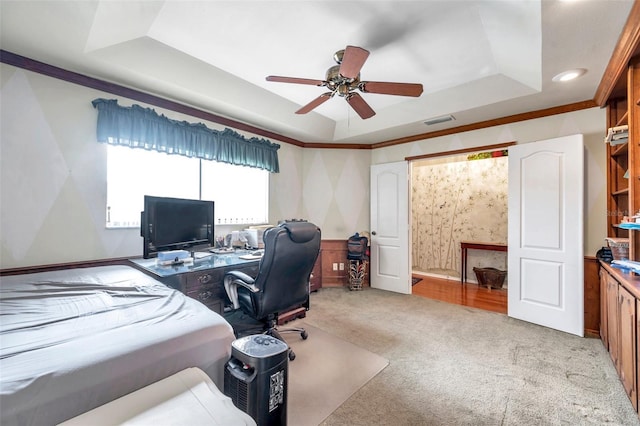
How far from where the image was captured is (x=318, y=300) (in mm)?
3723

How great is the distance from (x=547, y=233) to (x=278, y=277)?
293 cm

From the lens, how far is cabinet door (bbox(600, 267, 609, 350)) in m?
2.34

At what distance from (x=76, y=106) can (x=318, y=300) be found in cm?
332

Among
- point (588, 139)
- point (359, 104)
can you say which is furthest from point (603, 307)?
point (359, 104)

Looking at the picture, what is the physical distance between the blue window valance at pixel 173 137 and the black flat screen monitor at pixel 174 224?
2.42 feet

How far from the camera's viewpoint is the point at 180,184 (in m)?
3.01

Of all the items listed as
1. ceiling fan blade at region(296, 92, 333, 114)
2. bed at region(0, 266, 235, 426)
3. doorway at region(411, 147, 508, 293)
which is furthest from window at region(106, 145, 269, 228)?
doorway at region(411, 147, 508, 293)

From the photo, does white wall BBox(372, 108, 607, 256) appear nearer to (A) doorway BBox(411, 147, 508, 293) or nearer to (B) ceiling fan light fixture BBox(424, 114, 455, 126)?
(B) ceiling fan light fixture BBox(424, 114, 455, 126)

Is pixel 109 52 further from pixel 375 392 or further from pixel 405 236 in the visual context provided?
pixel 405 236

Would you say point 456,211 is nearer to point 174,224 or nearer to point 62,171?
point 174,224

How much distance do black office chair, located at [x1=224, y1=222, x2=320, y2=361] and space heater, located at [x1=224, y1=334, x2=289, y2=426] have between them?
0.68m

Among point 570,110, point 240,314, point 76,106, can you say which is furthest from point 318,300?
point 570,110

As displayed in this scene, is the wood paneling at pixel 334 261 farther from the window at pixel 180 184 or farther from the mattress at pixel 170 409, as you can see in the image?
the mattress at pixel 170 409

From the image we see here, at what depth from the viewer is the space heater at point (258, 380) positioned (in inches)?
47.0
